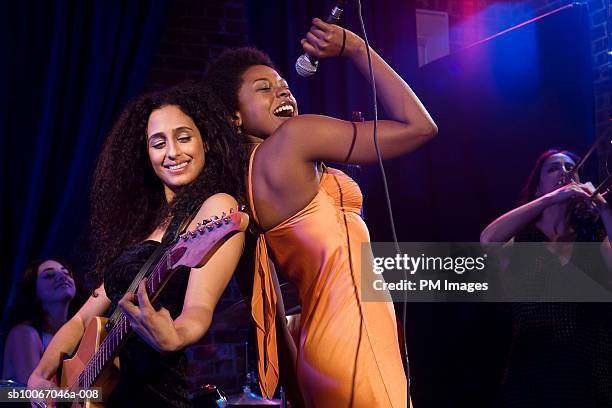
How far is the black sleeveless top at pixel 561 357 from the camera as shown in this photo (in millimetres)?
3696

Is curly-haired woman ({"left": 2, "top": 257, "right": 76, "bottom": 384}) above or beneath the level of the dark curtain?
beneath

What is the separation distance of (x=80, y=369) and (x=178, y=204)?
587mm

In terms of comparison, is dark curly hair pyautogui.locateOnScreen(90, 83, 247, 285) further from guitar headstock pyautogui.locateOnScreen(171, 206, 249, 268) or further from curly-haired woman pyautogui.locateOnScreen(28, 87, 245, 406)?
guitar headstock pyautogui.locateOnScreen(171, 206, 249, 268)

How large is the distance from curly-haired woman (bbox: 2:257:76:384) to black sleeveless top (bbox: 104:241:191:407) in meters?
2.16

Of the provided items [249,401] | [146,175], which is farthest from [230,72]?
[249,401]

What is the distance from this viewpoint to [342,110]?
15.8 ft

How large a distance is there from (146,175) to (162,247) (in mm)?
434

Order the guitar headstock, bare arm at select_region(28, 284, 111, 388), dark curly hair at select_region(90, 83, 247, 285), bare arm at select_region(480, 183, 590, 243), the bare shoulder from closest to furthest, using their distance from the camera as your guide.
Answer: the guitar headstock → the bare shoulder → dark curly hair at select_region(90, 83, 247, 285) → bare arm at select_region(28, 284, 111, 388) → bare arm at select_region(480, 183, 590, 243)

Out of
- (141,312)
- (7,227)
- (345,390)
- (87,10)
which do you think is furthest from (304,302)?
(87,10)

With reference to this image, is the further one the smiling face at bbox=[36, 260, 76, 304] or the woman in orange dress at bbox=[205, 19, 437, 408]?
the smiling face at bbox=[36, 260, 76, 304]

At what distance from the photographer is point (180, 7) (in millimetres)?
4938

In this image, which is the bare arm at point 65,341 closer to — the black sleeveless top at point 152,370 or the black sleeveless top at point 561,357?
the black sleeveless top at point 152,370
